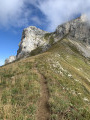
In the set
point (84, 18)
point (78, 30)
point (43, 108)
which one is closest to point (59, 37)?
point (78, 30)

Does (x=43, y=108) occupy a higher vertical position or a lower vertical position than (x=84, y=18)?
lower

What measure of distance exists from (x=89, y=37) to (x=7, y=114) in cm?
10807

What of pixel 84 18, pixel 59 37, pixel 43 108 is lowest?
pixel 43 108

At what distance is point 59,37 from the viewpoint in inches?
4727

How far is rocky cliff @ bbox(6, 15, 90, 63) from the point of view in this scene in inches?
3728

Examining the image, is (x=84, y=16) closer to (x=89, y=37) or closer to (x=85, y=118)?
(x=89, y=37)

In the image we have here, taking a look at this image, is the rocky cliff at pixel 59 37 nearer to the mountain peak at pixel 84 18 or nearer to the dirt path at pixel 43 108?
the mountain peak at pixel 84 18

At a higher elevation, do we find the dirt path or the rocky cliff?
the rocky cliff

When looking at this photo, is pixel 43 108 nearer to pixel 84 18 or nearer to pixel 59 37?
pixel 59 37

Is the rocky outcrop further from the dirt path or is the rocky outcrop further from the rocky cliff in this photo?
the dirt path

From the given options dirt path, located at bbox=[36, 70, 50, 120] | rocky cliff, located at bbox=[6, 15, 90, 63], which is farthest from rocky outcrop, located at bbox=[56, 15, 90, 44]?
dirt path, located at bbox=[36, 70, 50, 120]

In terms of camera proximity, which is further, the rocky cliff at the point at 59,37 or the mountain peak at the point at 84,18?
the mountain peak at the point at 84,18

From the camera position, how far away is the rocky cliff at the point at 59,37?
94.7m

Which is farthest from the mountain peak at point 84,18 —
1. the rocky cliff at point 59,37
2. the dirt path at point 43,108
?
the dirt path at point 43,108
